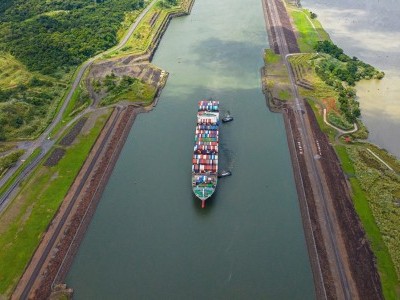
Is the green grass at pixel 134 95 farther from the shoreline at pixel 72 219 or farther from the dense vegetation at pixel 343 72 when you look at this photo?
the dense vegetation at pixel 343 72

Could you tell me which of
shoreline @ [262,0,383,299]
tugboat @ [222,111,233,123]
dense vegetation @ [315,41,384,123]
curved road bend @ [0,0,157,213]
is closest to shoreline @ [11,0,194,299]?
curved road bend @ [0,0,157,213]

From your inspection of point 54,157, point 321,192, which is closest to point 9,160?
point 54,157

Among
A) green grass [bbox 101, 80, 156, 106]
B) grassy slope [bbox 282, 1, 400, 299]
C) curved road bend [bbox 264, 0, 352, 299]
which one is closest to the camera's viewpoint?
grassy slope [bbox 282, 1, 400, 299]

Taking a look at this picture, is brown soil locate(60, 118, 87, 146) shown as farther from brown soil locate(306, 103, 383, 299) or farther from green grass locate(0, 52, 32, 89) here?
brown soil locate(306, 103, 383, 299)

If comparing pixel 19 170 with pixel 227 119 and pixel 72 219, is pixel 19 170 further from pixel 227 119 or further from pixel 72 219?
pixel 227 119

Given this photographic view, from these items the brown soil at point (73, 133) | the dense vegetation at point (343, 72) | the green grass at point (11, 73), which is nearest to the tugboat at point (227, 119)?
the dense vegetation at point (343, 72)

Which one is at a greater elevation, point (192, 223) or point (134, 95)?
point (134, 95)
